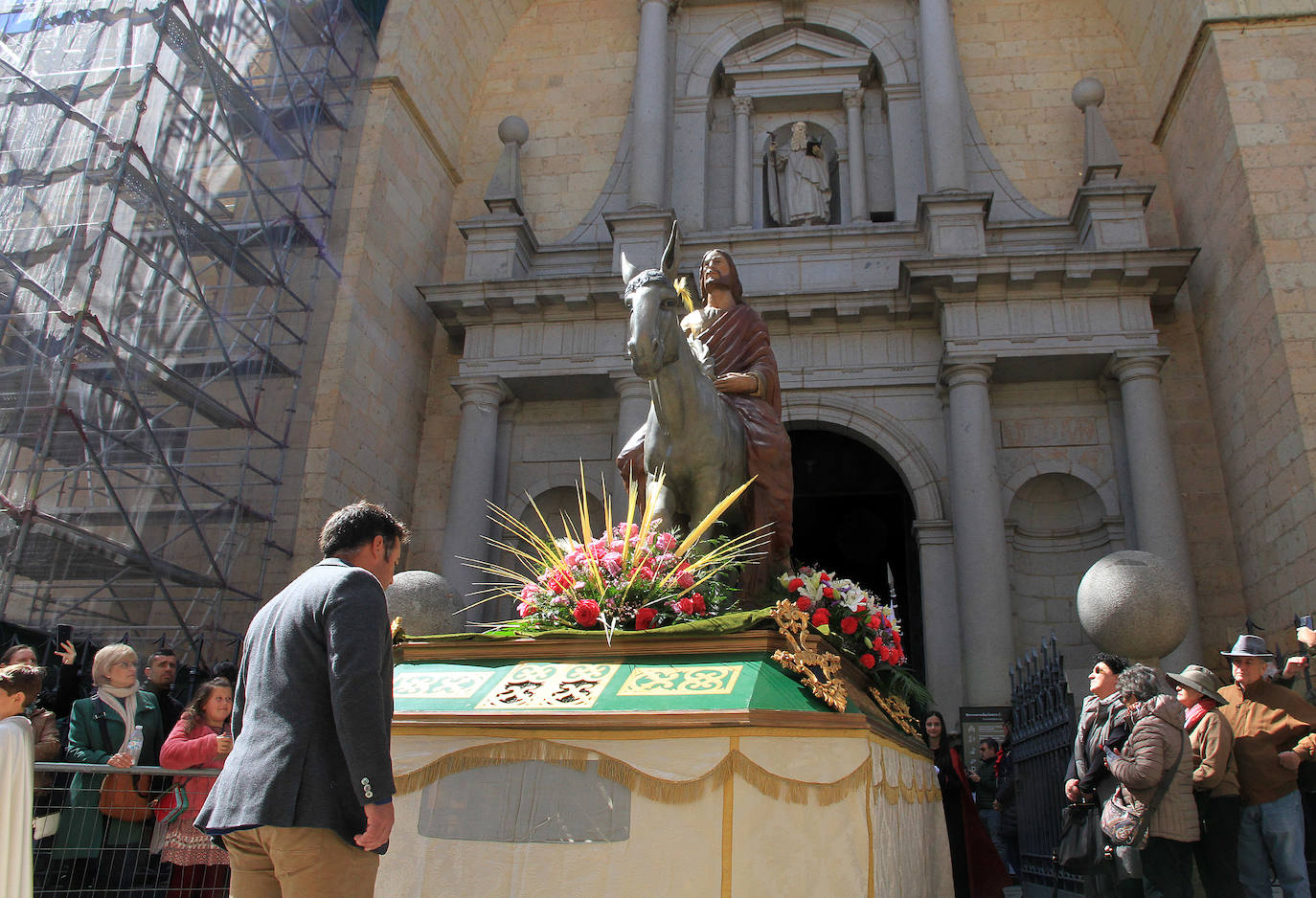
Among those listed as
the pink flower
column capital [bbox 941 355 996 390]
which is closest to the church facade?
column capital [bbox 941 355 996 390]

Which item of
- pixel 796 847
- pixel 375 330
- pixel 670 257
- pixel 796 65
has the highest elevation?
pixel 796 65

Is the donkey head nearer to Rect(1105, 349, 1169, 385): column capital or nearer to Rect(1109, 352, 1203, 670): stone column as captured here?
Rect(1109, 352, 1203, 670): stone column

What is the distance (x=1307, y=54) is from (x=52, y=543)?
17.3 metres

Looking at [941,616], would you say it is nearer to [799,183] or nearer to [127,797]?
[799,183]

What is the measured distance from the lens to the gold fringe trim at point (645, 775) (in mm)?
3971

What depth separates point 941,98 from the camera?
1684cm

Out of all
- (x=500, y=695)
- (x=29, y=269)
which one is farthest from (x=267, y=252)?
(x=500, y=695)

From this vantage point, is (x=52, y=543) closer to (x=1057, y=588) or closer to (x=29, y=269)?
(x=29, y=269)

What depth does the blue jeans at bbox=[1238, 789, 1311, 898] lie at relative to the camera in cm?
610

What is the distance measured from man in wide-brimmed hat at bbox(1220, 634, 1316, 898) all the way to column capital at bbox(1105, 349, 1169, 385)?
8945 millimetres

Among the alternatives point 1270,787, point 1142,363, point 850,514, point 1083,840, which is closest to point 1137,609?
point 1270,787

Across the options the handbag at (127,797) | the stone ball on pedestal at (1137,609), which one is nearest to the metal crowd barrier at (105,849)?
the handbag at (127,797)

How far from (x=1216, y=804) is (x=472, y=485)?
11.5m

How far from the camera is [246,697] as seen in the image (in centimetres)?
335
